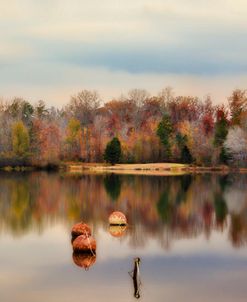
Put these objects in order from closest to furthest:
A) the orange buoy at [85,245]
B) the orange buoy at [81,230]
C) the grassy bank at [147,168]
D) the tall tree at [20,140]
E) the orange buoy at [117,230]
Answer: the orange buoy at [85,245] < the orange buoy at [81,230] < the orange buoy at [117,230] < the grassy bank at [147,168] < the tall tree at [20,140]

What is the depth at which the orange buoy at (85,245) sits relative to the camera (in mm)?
24719

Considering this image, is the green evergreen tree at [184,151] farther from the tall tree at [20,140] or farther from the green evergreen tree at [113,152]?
the tall tree at [20,140]

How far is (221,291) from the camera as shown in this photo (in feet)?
64.8

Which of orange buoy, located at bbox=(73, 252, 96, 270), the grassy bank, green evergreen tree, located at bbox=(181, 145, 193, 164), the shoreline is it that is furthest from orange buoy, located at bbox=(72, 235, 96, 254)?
green evergreen tree, located at bbox=(181, 145, 193, 164)

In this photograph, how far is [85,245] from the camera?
81.8 feet

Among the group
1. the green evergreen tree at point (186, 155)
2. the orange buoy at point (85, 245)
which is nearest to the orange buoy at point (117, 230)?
the orange buoy at point (85, 245)

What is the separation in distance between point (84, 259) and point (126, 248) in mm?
3141

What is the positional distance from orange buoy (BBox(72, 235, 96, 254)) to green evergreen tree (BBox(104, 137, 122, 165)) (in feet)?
246

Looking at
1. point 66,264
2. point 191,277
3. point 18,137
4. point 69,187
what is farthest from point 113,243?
point 18,137

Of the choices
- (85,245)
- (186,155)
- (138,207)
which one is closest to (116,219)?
(85,245)

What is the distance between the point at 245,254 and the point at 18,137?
81751 mm

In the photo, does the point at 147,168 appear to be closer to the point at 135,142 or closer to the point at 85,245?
the point at 135,142

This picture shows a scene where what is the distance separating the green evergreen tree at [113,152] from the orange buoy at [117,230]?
2639 inches

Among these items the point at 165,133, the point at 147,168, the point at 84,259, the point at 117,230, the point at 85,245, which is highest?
the point at 165,133
